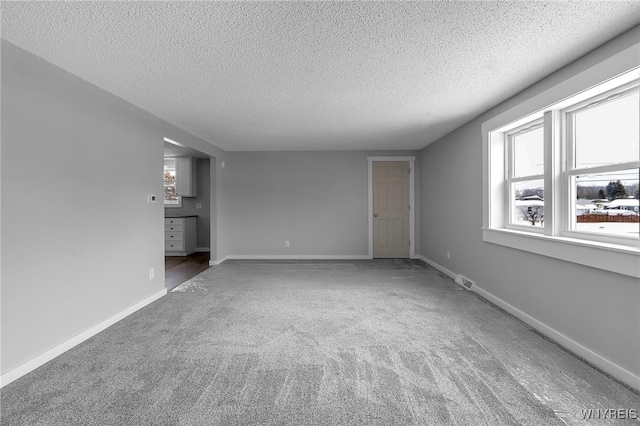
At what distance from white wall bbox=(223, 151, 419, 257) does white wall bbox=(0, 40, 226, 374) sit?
263 cm

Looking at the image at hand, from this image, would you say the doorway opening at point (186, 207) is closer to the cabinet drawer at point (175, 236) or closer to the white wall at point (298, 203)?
the cabinet drawer at point (175, 236)

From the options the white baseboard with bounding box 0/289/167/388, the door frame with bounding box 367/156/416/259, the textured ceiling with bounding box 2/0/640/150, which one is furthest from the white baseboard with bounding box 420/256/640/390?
the white baseboard with bounding box 0/289/167/388

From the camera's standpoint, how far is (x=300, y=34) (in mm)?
1742

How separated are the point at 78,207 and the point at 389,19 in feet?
9.53

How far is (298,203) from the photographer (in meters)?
5.82

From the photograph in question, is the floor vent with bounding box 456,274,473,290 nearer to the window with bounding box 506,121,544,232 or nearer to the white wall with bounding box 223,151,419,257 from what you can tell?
the window with bounding box 506,121,544,232

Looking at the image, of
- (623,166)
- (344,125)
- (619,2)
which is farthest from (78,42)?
(623,166)

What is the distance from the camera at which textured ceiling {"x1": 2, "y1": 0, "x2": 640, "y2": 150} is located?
154 cm

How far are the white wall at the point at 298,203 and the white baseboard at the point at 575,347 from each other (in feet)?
9.88

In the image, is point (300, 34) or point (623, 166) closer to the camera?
point (300, 34)

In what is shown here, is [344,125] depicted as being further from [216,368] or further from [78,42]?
[216,368]

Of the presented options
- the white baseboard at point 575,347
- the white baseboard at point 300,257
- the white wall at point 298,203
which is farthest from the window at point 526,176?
the white baseboard at point 300,257

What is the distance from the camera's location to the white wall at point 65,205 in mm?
1835

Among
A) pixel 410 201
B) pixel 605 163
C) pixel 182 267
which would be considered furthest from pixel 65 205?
pixel 410 201
